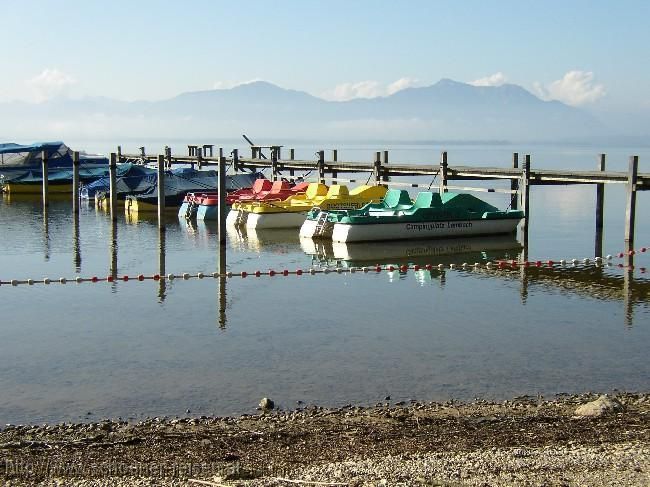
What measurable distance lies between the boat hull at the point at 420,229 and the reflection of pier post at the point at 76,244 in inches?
313

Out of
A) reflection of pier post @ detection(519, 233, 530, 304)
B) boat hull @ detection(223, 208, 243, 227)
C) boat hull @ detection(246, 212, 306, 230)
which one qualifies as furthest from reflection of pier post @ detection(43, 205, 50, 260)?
reflection of pier post @ detection(519, 233, 530, 304)

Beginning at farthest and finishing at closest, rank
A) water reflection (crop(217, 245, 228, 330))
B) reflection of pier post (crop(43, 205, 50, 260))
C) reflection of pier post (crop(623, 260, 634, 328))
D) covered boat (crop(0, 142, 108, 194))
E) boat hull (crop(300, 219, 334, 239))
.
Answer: covered boat (crop(0, 142, 108, 194))
boat hull (crop(300, 219, 334, 239))
reflection of pier post (crop(43, 205, 50, 260))
reflection of pier post (crop(623, 260, 634, 328))
water reflection (crop(217, 245, 228, 330))

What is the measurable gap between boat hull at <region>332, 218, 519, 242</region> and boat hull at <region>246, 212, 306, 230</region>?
391 centimetres

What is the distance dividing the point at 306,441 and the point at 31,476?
3.00 m

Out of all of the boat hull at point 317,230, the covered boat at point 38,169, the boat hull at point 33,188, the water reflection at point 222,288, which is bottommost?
the water reflection at point 222,288

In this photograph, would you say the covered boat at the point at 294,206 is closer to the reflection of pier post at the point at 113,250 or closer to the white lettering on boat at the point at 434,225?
the white lettering on boat at the point at 434,225

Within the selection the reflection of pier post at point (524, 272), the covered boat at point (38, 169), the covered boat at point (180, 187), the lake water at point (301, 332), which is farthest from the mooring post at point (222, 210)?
the covered boat at point (38, 169)

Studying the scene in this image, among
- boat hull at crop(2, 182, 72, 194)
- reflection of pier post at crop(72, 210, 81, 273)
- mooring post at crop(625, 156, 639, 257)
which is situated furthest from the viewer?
boat hull at crop(2, 182, 72, 194)

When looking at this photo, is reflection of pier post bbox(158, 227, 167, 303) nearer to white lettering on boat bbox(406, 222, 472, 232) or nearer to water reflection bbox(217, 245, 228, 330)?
water reflection bbox(217, 245, 228, 330)

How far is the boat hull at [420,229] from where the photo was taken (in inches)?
1117

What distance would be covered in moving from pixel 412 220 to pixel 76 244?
1091 centimetres

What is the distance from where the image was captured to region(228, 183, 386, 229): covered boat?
32.2 m

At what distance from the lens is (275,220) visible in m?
32.3

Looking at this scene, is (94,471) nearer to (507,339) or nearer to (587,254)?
(507,339)
